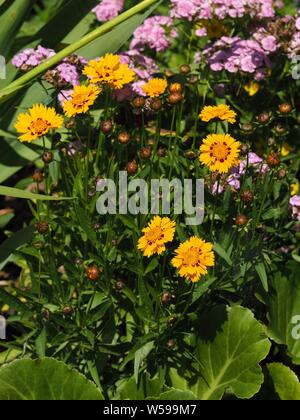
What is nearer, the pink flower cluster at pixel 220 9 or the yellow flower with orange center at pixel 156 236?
the yellow flower with orange center at pixel 156 236

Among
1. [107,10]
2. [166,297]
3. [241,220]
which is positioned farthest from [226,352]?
[107,10]

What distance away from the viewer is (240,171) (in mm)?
2182

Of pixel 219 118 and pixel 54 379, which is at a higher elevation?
pixel 219 118

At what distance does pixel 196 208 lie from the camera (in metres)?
2.09

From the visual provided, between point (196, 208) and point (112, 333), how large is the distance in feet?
1.47

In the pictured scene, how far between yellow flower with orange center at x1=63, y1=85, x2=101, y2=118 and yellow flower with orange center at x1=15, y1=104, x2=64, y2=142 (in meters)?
0.04

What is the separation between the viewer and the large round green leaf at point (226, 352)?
6.95 feet

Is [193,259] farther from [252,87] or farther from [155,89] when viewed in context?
[252,87]

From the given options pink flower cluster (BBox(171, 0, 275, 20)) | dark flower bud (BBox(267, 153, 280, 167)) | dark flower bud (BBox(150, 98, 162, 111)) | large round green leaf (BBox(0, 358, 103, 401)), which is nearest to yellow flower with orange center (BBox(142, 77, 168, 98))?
dark flower bud (BBox(150, 98, 162, 111))

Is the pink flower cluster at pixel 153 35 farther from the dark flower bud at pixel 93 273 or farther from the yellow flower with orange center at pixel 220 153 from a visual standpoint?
the dark flower bud at pixel 93 273

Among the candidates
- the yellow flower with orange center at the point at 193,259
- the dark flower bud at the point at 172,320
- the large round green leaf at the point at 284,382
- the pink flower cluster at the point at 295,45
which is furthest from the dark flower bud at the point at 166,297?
the pink flower cluster at the point at 295,45

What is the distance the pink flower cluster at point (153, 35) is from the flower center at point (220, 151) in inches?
35.6
